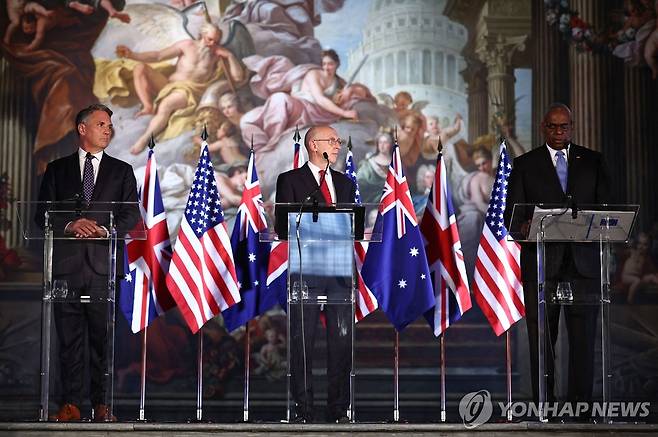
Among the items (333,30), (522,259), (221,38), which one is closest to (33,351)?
(221,38)

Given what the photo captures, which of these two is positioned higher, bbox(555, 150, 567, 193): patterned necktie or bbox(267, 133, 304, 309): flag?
bbox(555, 150, 567, 193): patterned necktie

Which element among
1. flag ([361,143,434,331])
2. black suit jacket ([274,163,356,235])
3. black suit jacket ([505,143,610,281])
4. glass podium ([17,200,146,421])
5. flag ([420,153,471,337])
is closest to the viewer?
glass podium ([17,200,146,421])

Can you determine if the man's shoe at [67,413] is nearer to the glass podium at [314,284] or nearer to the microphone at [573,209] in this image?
the glass podium at [314,284]

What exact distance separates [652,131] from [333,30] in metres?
3.27

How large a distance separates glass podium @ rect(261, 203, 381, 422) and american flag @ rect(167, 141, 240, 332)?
1437 mm

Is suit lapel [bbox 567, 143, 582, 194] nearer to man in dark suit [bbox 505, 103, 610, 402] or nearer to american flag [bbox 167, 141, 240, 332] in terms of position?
man in dark suit [bbox 505, 103, 610, 402]

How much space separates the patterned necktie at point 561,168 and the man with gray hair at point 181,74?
4386 millimetres

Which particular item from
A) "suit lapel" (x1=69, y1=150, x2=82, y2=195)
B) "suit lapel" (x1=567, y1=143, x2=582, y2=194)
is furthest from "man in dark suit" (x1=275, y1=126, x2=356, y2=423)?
"suit lapel" (x1=567, y1=143, x2=582, y2=194)

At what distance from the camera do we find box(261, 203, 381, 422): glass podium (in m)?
6.67

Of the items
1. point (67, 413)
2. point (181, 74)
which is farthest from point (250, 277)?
point (181, 74)

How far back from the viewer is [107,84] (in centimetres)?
1086

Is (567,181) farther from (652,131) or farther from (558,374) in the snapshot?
(652,131)

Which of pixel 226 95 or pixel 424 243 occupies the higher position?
pixel 226 95

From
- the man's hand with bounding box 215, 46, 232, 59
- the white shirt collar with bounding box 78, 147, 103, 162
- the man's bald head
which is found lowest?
the white shirt collar with bounding box 78, 147, 103, 162
